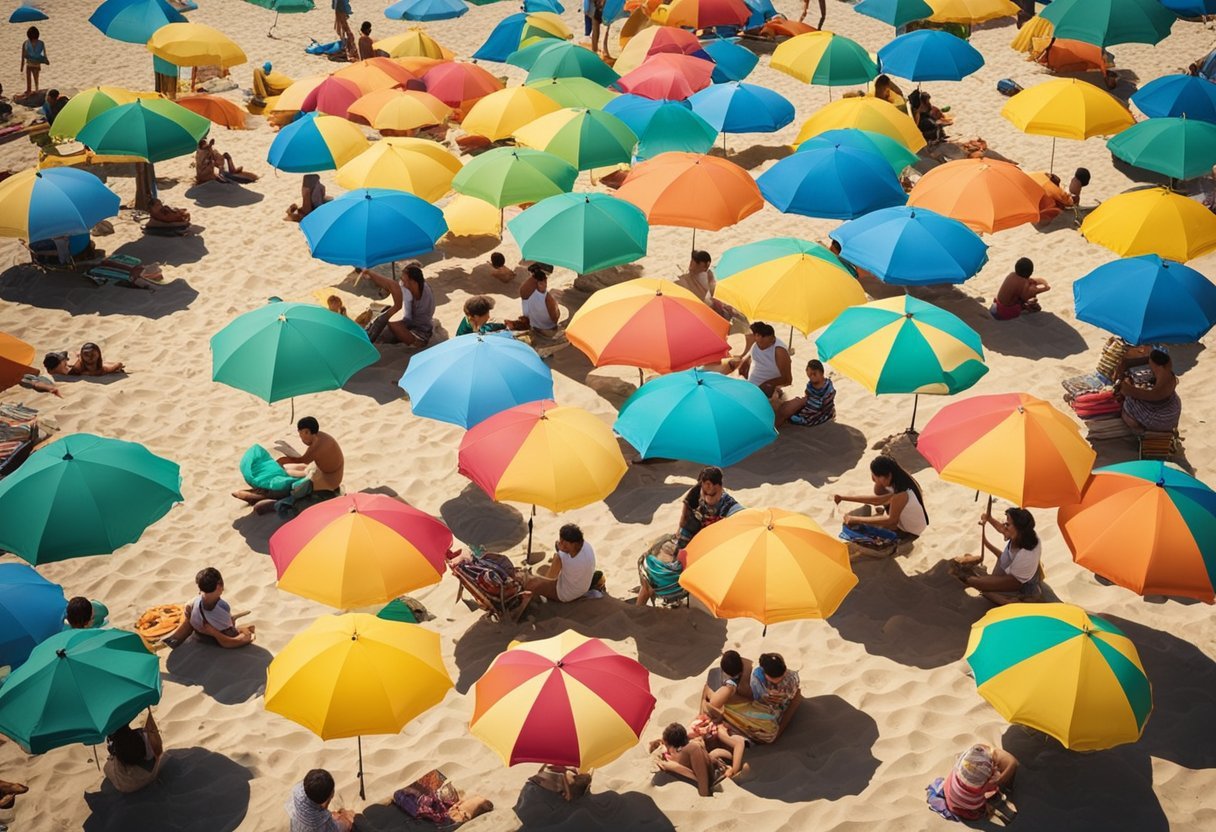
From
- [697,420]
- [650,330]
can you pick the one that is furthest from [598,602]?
[650,330]

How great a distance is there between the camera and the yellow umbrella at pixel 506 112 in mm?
15945

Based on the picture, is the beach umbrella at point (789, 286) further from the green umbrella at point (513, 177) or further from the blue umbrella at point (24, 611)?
the blue umbrella at point (24, 611)

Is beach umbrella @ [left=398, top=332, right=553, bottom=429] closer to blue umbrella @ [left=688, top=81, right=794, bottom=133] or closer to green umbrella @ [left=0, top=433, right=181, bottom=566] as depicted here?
green umbrella @ [left=0, top=433, right=181, bottom=566]

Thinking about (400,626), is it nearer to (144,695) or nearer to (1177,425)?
(144,695)

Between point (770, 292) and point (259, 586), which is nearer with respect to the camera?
point (259, 586)

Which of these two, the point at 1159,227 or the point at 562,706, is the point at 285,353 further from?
the point at 1159,227

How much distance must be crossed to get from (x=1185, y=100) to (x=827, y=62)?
5305mm

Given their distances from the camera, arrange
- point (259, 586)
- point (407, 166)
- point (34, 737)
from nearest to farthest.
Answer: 1. point (34, 737)
2. point (259, 586)
3. point (407, 166)

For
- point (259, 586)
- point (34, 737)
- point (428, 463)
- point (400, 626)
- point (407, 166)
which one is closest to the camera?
point (34, 737)

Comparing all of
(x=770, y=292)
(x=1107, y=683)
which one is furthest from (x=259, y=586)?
(x=1107, y=683)

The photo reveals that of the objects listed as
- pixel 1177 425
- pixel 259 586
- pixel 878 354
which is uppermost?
pixel 878 354

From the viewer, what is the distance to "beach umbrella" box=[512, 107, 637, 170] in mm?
14930

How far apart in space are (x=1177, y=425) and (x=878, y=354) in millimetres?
3507

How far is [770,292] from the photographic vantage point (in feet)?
37.9
